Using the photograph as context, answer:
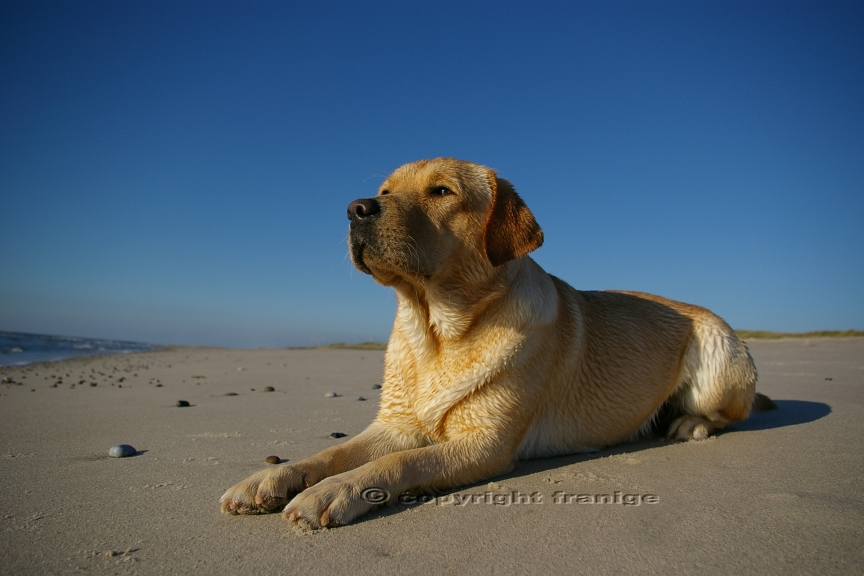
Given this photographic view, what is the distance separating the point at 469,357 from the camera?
10.2 ft

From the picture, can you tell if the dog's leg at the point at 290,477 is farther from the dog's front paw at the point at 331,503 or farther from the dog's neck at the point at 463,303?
the dog's neck at the point at 463,303

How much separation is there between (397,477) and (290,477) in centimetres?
50

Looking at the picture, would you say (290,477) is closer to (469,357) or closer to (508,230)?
(469,357)

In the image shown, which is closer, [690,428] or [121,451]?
[121,451]

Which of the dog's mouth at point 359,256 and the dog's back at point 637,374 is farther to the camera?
the dog's back at point 637,374

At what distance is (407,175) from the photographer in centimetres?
354

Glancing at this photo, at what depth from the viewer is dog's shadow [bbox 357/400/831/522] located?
281 centimetres

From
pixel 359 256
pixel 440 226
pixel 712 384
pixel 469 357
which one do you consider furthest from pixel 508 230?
pixel 712 384

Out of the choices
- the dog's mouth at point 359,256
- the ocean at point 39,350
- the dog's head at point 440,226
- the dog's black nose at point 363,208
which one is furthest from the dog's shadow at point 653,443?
the ocean at point 39,350

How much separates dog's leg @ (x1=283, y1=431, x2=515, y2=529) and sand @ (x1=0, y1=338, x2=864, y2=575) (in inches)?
2.8

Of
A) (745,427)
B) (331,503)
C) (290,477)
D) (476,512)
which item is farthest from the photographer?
(745,427)

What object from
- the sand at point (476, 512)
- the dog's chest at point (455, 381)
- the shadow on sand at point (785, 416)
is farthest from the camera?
the shadow on sand at point (785, 416)

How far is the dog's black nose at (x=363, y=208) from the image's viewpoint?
305cm

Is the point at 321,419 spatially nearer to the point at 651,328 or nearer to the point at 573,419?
the point at 573,419
